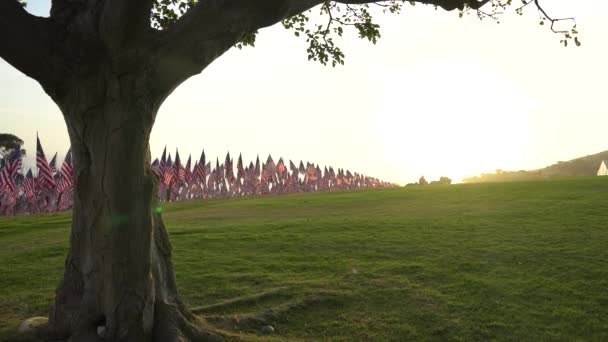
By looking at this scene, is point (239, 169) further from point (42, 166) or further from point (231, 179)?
point (42, 166)

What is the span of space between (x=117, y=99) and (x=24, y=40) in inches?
50.3

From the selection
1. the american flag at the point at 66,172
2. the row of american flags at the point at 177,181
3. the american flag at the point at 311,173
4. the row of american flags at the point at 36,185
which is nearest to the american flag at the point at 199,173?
the row of american flags at the point at 177,181

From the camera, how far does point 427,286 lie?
9.90 m

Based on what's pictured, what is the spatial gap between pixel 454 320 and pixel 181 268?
280 inches

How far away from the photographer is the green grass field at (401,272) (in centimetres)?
793

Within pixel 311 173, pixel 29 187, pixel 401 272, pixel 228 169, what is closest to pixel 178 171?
pixel 228 169

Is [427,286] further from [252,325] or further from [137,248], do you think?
[137,248]

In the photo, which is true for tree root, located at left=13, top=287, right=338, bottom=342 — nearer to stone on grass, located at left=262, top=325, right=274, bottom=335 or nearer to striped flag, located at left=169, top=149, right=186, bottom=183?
stone on grass, located at left=262, top=325, right=274, bottom=335

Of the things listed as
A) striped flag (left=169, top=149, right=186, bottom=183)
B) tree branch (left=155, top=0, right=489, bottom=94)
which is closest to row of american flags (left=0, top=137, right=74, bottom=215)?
striped flag (left=169, top=149, right=186, bottom=183)

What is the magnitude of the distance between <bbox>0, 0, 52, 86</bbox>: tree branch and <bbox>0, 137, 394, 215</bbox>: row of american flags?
31480mm

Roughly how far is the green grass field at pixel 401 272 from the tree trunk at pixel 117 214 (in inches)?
62.1

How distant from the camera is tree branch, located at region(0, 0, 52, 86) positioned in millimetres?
6211

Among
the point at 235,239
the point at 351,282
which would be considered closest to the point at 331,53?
the point at 351,282

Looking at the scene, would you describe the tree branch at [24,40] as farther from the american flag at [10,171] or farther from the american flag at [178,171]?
the american flag at [178,171]
